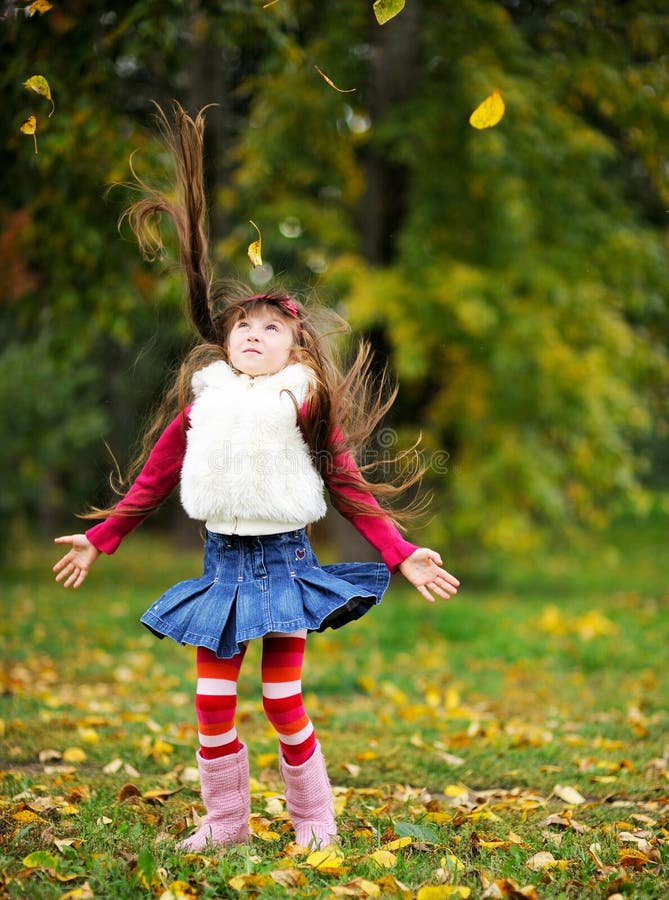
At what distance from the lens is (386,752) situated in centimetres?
403

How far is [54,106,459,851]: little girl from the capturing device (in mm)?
2797

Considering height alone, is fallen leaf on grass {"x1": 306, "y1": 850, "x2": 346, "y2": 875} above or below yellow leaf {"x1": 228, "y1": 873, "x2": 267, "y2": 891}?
below

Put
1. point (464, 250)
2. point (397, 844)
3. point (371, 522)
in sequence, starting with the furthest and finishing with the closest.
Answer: point (464, 250), point (371, 522), point (397, 844)

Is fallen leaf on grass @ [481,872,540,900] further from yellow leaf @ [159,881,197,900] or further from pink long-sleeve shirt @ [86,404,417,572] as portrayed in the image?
pink long-sleeve shirt @ [86,404,417,572]

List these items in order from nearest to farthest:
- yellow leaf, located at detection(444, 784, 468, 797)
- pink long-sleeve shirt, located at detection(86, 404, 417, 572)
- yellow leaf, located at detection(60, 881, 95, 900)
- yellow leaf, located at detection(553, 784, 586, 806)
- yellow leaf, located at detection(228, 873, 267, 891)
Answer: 1. yellow leaf, located at detection(60, 881, 95, 900)
2. yellow leaf, located at detection(228, 873, 267, 891)
3. pink long-sleeve shirt, located at detection(86, 404, 417, 572)
4. yellow leaf, located at detection(553, 784, 586, 806)
5. yellow leaf, located at detection(444, 784, 468, 797)

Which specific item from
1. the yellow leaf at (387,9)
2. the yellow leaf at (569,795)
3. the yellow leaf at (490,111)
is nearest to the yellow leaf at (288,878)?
the yellow leaf at (569,795)

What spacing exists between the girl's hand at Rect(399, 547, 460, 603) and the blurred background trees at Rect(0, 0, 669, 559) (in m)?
4.41

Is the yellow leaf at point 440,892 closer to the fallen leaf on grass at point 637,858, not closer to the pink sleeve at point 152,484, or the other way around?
the fallen leaf on grass at point 637,858

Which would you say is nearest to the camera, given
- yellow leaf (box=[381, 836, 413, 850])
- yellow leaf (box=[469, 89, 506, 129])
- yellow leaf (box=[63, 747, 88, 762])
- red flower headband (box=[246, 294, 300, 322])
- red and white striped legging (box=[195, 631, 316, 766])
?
yellow leaf (box=[381, 836, 413, 850])

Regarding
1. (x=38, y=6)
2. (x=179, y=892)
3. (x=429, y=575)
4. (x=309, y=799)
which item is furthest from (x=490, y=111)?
(x=179, y=892)

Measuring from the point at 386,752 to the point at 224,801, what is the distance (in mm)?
1351

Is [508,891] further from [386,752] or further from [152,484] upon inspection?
[386,752]

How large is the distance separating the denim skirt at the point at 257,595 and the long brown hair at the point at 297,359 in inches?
9.1

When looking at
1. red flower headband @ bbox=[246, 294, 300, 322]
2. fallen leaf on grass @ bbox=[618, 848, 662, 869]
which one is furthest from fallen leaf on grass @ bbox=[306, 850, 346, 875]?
red flower headband @ bbox=[246, 294, 300, 322]
